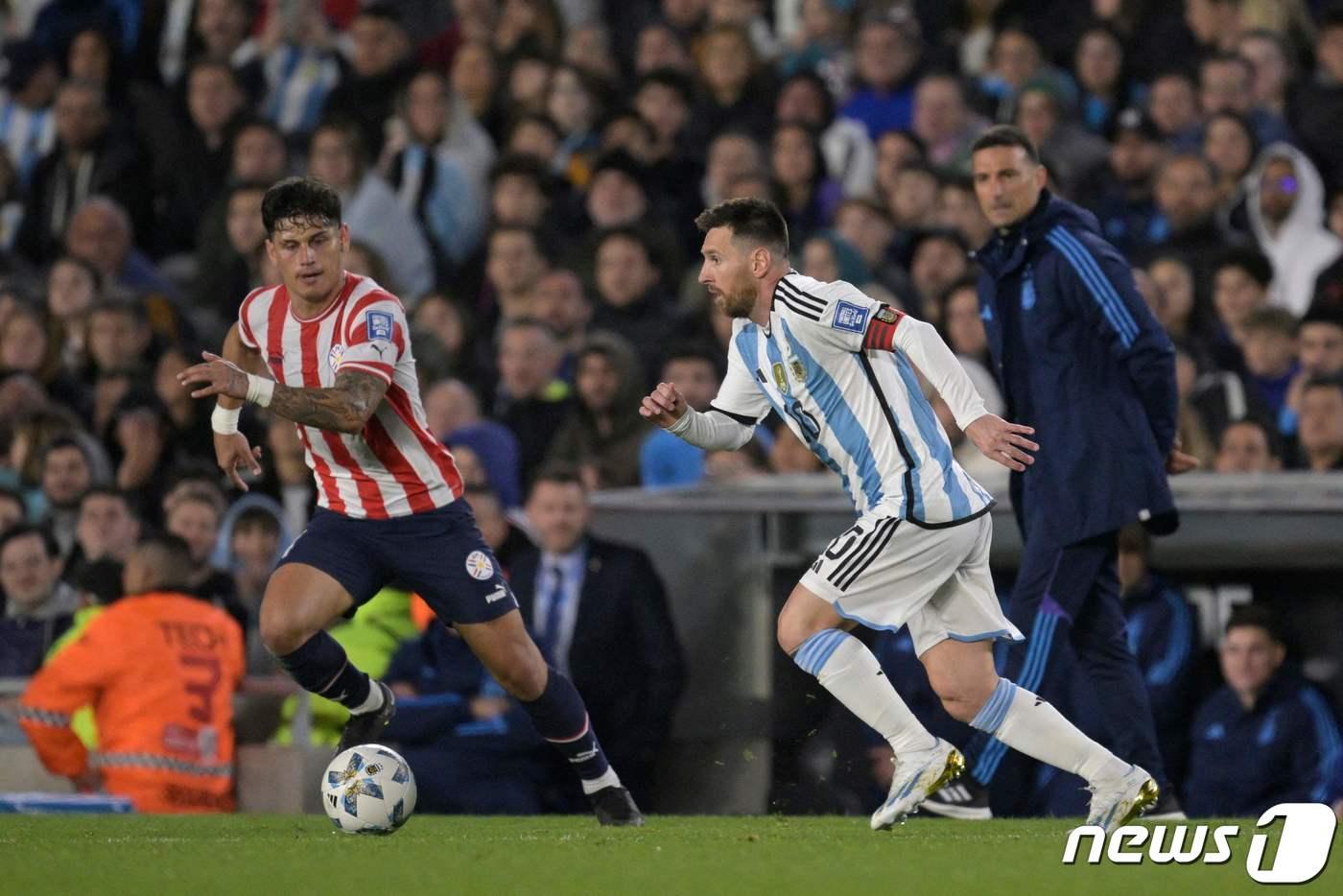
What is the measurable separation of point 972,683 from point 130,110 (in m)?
10.2

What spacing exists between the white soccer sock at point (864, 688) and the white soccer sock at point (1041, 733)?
22 centimetres

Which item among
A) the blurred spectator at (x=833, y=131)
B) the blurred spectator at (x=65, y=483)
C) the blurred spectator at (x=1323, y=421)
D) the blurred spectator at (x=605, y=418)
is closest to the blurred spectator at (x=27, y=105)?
the blurred spectator at (x=65, y=483)

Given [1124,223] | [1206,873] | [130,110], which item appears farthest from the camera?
[130,110]

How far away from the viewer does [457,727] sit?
33.5ft

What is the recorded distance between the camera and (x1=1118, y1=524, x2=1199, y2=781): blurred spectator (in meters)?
9.37

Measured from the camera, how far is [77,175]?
49.4ft

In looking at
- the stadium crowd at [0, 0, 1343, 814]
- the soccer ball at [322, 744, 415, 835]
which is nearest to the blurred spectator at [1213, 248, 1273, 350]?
the stadium crowd at [0, 0, 1343, 814]

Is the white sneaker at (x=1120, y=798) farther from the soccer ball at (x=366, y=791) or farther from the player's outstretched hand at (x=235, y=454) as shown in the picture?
the player's outstretched hand at (x=235, y=454)

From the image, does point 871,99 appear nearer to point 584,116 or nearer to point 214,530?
point 584,116

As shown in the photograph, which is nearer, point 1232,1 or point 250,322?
point 250,322

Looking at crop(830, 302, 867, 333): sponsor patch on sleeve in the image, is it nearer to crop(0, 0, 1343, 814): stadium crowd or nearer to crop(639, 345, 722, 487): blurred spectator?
crop(0, 0, 1343, 814): stadium crowd

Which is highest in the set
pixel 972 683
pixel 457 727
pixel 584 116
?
pixel 584 116

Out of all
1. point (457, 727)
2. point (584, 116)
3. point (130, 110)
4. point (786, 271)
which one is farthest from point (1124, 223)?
point (130, 110)

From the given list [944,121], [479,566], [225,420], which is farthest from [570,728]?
[944,121]
